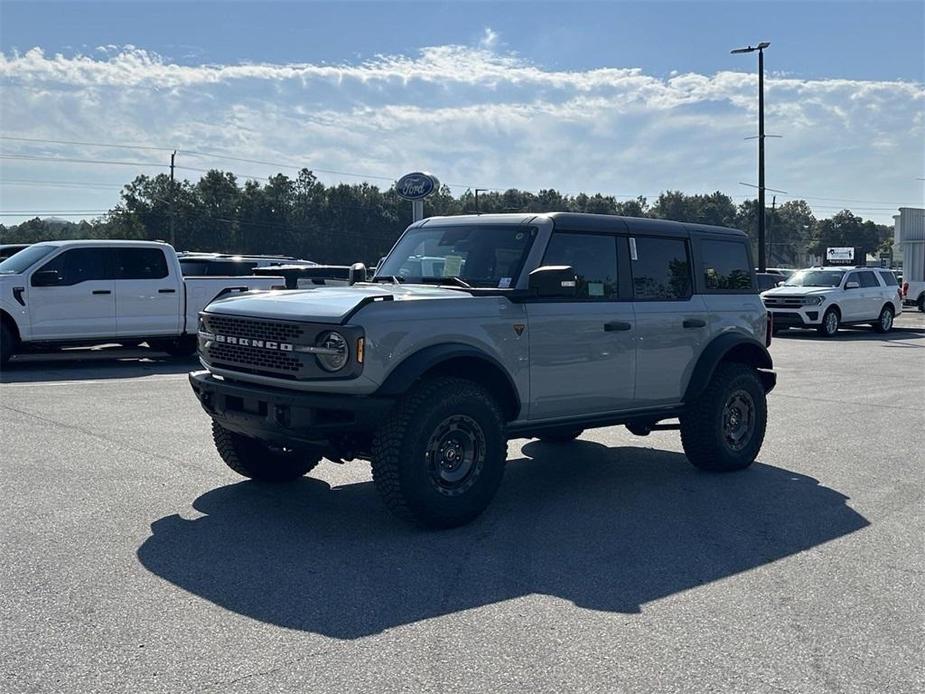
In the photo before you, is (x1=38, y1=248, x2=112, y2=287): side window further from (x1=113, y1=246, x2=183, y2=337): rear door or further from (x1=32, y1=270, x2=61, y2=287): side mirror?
(x1=113, y1=246, x2=183, y2=337): rear door

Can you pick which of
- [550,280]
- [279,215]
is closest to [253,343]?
[550,280]

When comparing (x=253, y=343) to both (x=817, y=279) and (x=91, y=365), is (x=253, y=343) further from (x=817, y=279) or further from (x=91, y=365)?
(x=817, y=279)

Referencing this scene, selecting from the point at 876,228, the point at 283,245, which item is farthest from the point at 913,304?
the point at 876,228

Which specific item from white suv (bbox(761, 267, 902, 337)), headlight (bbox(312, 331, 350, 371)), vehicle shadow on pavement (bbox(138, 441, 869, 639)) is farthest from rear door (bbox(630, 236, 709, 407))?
white suv (bbox(761, 267, 902, 337))

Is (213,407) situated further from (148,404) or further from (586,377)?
(148,404)

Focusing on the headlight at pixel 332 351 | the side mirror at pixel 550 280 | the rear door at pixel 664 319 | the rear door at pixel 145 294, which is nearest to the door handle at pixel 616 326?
the rear door at pixel 664 319

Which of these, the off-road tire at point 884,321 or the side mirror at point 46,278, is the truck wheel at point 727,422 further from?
the off-road tire at point 884,321

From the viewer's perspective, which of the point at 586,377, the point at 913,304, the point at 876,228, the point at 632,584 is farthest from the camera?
the point at 876,228

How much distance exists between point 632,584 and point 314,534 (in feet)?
6.53

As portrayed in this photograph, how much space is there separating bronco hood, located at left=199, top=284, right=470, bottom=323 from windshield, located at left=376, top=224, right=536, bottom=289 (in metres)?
0.26

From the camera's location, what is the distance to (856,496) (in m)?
7.23

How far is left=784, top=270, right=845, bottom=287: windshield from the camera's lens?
25141mm

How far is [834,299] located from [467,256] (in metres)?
19.7

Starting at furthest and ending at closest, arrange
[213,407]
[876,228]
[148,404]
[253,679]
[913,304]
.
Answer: [876,228]
[913,304]
[148,404]
[213,407]
[253,679]
